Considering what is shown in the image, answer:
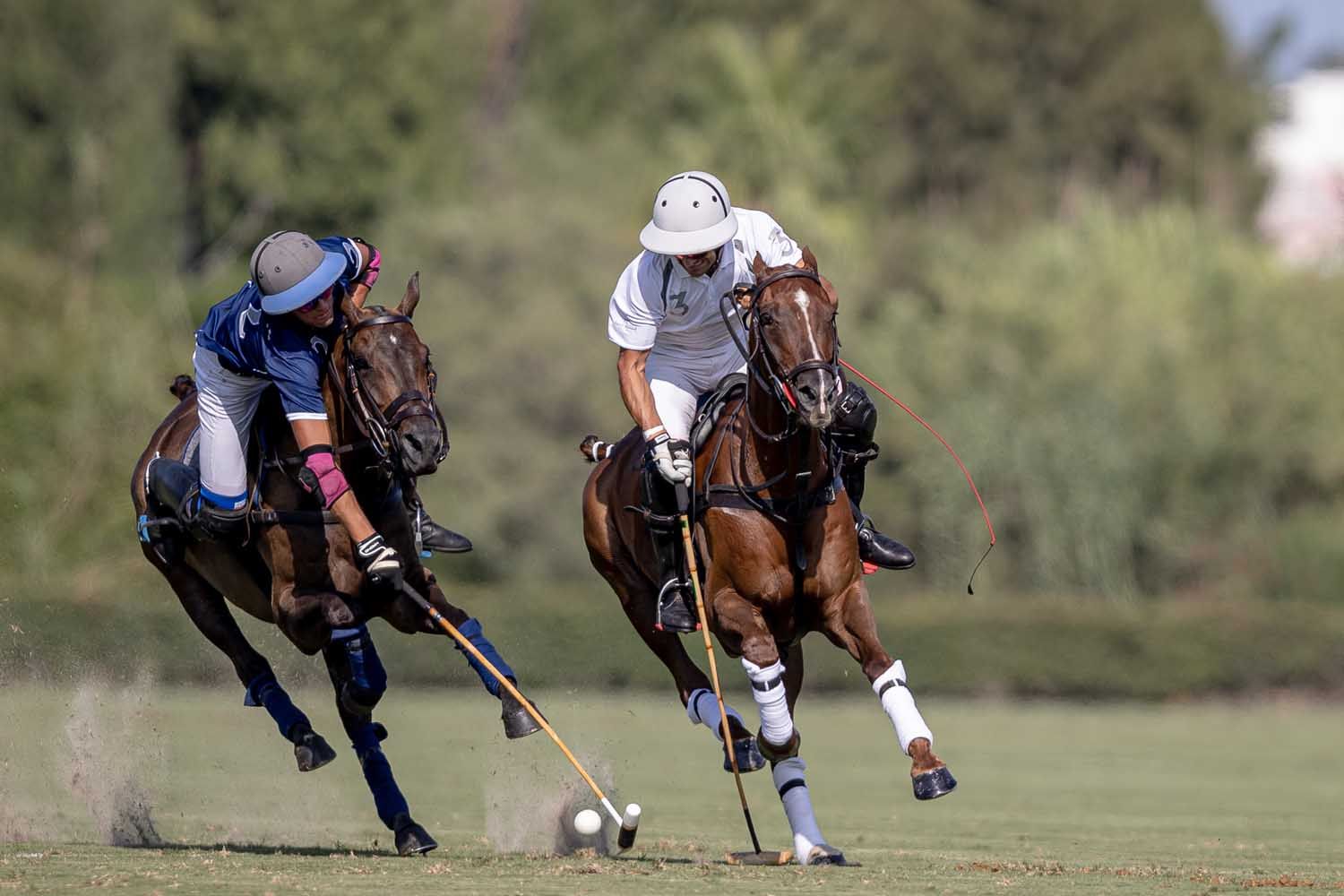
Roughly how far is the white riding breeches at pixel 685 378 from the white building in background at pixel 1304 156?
1868 inches

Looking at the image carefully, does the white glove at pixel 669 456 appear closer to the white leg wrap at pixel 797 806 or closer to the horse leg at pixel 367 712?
the white leg wrap at pixel 797 806

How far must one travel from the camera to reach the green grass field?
27.2 feet

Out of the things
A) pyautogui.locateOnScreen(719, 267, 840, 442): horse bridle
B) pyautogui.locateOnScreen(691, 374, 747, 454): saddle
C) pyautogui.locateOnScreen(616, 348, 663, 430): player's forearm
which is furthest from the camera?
pyautogui.locateOnScreen(691, 374, 747, 454): saddle

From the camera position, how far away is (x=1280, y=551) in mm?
31125

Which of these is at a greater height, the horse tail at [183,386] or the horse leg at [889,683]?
the horse tail at [183,386]

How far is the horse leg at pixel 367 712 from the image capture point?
955cm

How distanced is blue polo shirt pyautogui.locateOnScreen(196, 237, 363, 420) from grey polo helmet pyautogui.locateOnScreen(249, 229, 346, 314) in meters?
0.16

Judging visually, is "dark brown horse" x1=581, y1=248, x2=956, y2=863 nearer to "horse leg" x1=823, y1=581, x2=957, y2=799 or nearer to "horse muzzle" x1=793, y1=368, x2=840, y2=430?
"horse leg" x1=823, y1=581, x2=957, y2=799

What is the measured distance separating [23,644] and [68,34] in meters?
21.2

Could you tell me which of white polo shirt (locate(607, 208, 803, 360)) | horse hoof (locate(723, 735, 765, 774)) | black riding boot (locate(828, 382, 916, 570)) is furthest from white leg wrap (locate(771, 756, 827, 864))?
white polo shirt (locate(607, 208, 803, 360))

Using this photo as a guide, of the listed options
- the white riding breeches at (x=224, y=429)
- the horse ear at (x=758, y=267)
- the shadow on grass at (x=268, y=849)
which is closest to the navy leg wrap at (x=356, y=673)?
the shadow on grass at (x=268, y=849)

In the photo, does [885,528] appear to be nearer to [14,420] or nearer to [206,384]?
[14,420]

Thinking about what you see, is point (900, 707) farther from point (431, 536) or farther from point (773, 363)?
point (431, 536)

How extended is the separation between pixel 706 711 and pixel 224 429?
2.57m
